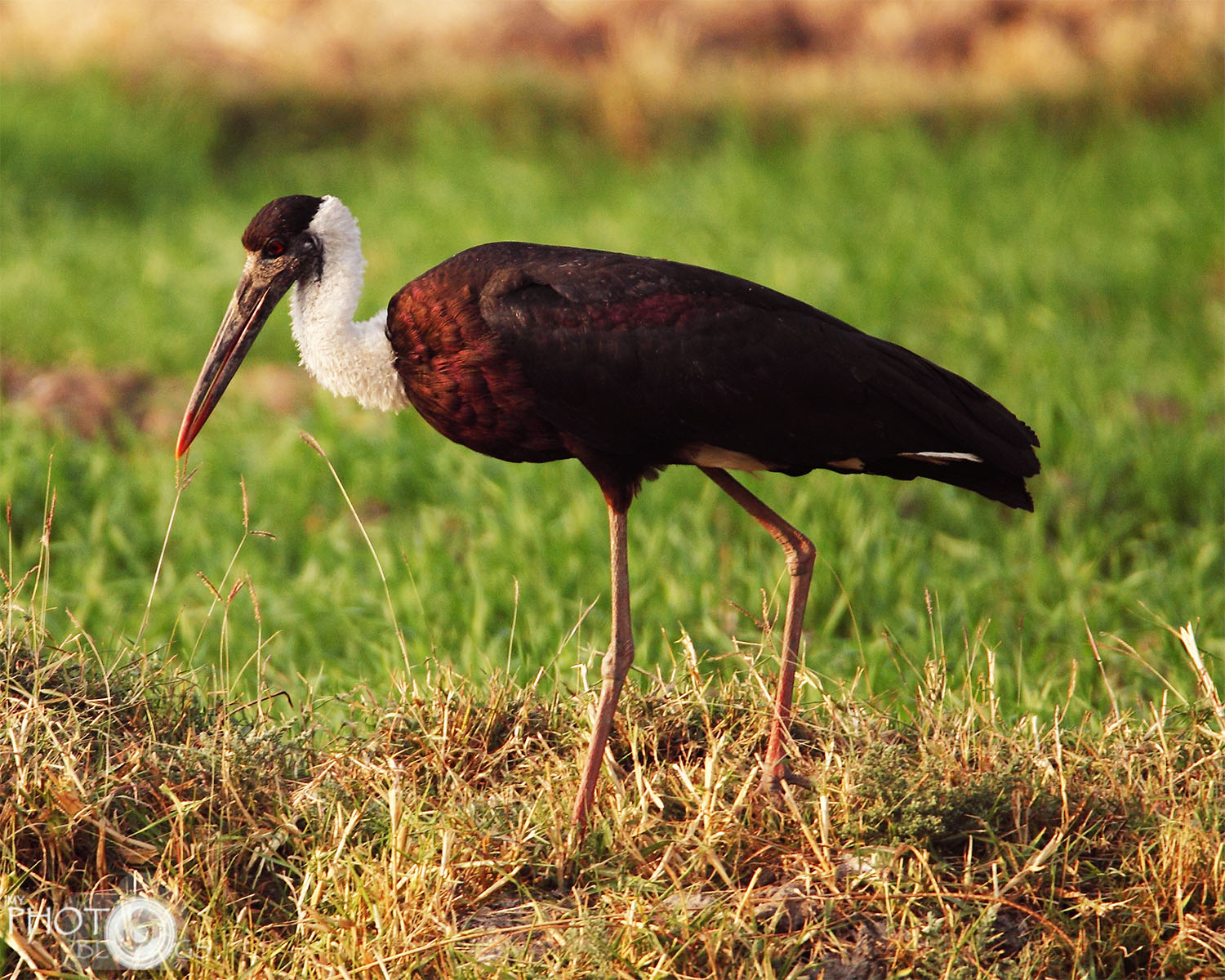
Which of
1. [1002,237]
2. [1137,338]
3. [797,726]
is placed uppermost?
[1002,237]

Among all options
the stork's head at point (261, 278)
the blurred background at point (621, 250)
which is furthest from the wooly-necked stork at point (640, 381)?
the blurred background at point (621, 250)

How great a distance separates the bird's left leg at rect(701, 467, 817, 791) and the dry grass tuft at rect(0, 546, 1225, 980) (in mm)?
57

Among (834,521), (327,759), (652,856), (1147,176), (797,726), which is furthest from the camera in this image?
(1147,176)

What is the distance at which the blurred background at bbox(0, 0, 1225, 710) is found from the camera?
15.7ft

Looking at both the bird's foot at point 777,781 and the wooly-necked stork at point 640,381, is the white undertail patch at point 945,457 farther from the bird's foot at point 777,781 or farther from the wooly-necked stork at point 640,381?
the bird's foot at point 777,781

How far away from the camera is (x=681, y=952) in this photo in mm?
2701

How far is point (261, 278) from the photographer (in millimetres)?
3658

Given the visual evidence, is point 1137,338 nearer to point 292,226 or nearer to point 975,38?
point 292,226

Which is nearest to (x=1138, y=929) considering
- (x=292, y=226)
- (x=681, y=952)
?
(x=681, y=952)

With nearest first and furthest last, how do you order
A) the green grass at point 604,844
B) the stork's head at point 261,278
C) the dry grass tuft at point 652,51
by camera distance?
the green grass at point 604,844 → the stork's head at point 261,278 → the dry grass tuft at point 652,51

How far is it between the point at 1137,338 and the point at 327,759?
5563 mm

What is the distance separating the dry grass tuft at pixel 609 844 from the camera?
2770mm

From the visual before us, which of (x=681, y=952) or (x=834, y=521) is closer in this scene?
(x=681, y=952)

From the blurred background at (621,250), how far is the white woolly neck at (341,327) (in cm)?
60
